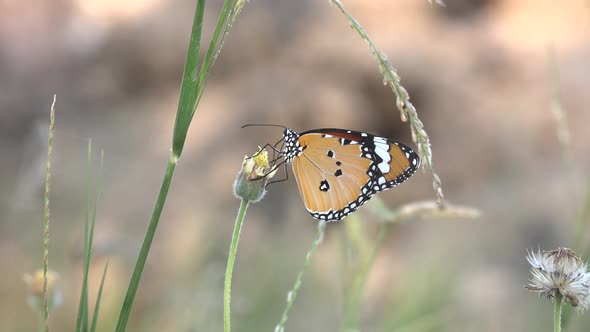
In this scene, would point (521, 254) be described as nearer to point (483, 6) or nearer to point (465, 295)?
point (465, 295)

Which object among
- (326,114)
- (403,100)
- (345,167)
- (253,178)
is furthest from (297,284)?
(326,114)

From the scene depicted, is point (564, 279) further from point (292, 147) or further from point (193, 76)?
point (292, 147)

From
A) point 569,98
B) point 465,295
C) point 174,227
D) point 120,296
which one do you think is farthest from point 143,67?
point 569,98

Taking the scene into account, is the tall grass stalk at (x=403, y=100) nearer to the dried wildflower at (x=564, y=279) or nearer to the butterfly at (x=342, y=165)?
the dried wildflower at (x=564, y=279)

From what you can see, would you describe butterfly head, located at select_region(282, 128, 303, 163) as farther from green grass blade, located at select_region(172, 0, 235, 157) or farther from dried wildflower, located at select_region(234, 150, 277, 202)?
green grass blade, located at select_region(172, 0, 235, 157)

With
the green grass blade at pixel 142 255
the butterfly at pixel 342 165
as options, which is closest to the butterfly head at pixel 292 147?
the butterfly at pixel 342 165
